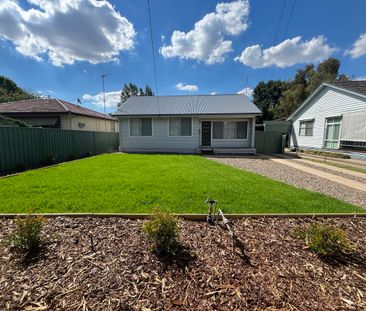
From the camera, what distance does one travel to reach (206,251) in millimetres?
2449

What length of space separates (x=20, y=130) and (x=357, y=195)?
446 inches

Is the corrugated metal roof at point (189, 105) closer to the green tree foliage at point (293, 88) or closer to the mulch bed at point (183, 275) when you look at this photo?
the mulch bed at point (183, 275)

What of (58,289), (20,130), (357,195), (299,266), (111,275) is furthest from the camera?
(20,130)

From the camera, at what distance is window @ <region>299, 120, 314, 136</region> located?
52.2 ft

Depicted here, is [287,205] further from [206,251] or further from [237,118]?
[237,118]

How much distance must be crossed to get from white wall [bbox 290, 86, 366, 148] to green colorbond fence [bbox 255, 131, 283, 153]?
7.86 feet

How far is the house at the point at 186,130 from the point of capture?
14.2 metres

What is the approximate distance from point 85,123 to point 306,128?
1887 cm

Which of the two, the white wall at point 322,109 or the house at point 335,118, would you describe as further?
the white wall at point 322,109

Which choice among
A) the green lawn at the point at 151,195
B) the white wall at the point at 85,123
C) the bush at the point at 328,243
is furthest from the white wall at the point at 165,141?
the bush at the point at 328,243

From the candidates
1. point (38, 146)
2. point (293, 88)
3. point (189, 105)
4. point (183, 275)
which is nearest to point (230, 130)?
point (189, 105)

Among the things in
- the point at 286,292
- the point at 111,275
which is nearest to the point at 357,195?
the point at 286,292

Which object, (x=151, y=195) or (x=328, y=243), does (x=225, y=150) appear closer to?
(x=151, y=195)

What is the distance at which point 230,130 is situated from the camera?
48.2 ft
